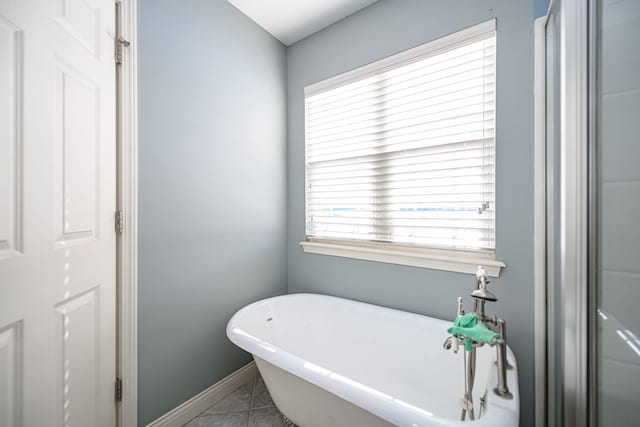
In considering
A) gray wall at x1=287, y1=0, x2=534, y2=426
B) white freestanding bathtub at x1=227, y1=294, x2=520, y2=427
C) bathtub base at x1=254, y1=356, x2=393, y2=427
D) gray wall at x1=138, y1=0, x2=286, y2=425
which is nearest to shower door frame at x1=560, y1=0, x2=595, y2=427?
white freestanding bathtub at x1=227, y1=294, x2=520, y2=427

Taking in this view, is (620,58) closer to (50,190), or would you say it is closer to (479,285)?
(479,285)

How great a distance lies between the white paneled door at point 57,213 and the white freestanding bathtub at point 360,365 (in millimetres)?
617

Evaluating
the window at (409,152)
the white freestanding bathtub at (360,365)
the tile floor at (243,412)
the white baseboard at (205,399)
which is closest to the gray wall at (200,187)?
the white baseboard at (205,399)

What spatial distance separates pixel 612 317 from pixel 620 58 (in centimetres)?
67

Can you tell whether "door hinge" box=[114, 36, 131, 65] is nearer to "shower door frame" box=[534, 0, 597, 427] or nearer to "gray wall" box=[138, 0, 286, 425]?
"gray wall" box=[138, 0, 286, 425]

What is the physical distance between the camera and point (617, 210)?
68cm

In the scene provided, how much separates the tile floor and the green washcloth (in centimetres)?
116

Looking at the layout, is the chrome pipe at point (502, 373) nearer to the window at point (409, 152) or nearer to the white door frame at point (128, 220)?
the window at point (409, 152)

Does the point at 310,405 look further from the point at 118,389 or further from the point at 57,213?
the point at 57,213

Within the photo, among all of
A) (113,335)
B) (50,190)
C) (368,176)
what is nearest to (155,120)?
(50,190)

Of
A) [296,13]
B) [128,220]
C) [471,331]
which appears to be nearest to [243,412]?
[128,220]

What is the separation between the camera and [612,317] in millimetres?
689

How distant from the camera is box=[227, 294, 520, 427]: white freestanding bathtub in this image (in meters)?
0.85

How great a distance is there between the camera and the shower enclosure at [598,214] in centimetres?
62
